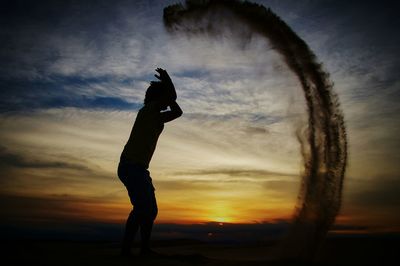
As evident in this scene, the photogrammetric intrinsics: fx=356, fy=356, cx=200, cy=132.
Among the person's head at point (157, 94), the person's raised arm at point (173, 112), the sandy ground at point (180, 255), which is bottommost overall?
the sandy ground at point (180, 255)

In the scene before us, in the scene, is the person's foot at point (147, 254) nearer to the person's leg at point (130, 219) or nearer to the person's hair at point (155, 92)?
the person's leg at point (130, 219)

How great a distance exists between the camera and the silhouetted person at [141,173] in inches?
236

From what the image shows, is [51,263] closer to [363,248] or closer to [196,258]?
[196,258]

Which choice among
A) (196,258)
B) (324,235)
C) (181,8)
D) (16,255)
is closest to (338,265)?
(324,235)

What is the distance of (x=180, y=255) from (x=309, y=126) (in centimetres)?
436

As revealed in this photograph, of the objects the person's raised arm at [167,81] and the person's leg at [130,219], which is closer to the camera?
the person's leg at [130,219]

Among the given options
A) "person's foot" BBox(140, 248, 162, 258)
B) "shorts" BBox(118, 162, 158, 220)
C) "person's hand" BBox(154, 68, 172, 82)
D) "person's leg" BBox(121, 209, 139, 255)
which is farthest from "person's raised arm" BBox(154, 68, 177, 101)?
"person's foot" BBox(140, 248, 162, 258)

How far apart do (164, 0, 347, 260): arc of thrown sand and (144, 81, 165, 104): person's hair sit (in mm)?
2920

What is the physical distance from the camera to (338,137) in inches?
328

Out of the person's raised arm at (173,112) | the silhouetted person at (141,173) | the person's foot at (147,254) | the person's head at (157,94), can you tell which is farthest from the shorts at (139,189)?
the person's head at (157,94)

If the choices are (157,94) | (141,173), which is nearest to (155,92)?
(157,94)

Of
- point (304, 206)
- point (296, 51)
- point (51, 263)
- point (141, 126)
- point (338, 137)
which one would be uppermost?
point (296, 51)

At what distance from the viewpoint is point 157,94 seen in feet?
22.0

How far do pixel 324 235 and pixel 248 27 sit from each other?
5539 millimetres
